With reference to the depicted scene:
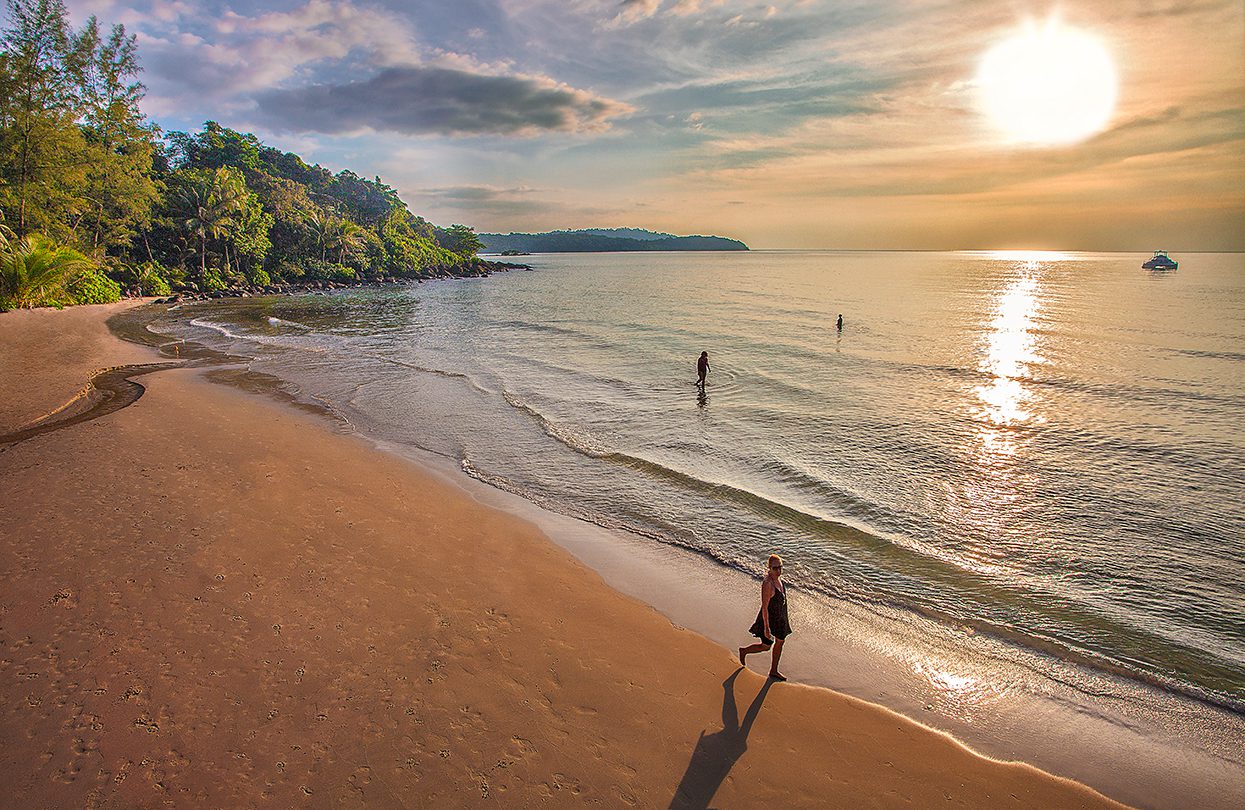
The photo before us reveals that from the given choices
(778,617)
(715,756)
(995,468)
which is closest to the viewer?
(715,756)

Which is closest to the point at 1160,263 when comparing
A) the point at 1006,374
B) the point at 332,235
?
the point at 1006,374

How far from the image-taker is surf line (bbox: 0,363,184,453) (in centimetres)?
1439

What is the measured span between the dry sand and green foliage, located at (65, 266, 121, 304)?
39.9 meters

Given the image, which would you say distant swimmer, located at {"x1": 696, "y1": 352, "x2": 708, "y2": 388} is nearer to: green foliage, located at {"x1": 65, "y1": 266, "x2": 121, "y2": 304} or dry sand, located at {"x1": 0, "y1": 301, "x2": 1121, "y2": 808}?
dry sand, located at {"x1": 0, "y1": 301, "x2": 1121, "y2": 808}

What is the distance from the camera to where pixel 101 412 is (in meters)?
16.4

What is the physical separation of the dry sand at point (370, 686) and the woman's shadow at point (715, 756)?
0.02m

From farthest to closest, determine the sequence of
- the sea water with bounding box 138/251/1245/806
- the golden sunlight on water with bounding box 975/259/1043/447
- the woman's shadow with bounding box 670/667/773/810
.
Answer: the golden sunlight on water with bounding box 975/259/1043/447
the sea water with bounding box 138/251/1245/806
the woman's shadow with bounding box 670/667/773/810

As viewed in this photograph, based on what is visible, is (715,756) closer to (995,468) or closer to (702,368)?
(995,468)

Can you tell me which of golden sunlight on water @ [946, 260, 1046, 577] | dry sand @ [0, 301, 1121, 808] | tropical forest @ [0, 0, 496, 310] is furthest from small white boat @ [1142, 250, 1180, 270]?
dry sand @ [0, 301, 1121, 808]

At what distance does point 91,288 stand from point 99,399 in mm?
34525

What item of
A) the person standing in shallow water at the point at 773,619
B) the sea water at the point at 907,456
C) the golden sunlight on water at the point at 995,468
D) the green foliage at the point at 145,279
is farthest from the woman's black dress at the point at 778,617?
the green foliage at the point at 145,279

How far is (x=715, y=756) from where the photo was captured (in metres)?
6.11

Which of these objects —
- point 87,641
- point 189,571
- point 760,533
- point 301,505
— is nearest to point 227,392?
point 301,505

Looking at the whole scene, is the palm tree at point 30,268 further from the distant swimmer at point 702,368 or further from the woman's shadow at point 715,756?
the woman's shadow at point 715,756
